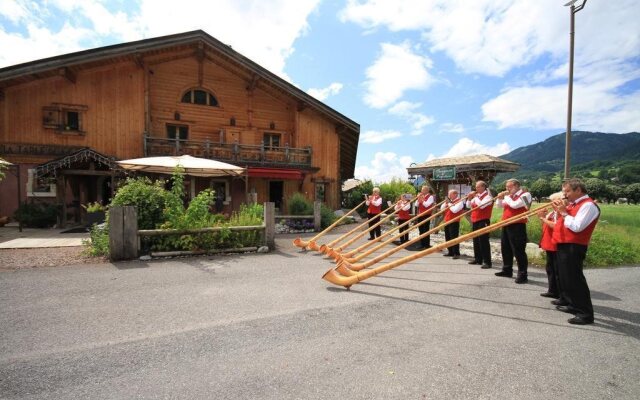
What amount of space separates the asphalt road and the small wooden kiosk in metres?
5.97

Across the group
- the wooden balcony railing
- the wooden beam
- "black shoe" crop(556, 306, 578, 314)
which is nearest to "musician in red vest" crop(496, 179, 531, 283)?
"black shoe" crop(556, 306, 578, 314)

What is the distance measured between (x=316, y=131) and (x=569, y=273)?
17186 mm

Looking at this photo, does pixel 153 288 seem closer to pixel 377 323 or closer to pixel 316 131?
pixel 377 323

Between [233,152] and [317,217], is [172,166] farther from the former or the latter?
[233,152]

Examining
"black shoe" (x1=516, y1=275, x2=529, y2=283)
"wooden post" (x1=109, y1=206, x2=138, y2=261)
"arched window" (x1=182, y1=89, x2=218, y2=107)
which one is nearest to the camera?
"black shoe" (x1=516, y1=275, x2=529, y2=283)

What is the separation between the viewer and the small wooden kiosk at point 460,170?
1078 centimetres

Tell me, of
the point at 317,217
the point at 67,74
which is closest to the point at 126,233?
the point at 317,217

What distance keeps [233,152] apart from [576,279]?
15775 millimetres

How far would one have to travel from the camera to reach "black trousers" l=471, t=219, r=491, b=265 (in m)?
6.88

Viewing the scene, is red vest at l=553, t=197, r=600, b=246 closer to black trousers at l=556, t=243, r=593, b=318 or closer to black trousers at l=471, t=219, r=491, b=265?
black trousers at l=556, t=243, r=593, b=318

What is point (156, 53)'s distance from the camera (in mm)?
16094

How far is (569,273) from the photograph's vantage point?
13.1 feet

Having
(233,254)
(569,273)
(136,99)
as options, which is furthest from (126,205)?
(136,99)

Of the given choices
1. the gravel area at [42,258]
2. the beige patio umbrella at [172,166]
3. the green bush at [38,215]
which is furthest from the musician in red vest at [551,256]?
the green bush at [38,215]
